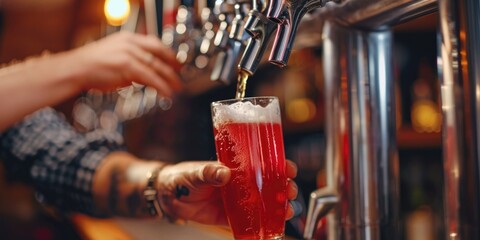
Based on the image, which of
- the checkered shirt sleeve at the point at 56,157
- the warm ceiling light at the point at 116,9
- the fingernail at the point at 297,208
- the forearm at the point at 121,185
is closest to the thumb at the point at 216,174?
the forearm at the point at 121,185

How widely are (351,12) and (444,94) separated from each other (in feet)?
0.92

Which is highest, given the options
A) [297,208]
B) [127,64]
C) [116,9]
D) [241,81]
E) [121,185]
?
[116,9]

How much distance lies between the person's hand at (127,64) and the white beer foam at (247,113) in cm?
76

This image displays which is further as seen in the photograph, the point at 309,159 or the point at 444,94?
the point at 309,159

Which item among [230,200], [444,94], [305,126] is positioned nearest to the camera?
[444,94]

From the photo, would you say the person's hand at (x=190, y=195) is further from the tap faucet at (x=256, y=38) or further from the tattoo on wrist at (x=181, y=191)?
the tap faucet at (x=256, y=38)

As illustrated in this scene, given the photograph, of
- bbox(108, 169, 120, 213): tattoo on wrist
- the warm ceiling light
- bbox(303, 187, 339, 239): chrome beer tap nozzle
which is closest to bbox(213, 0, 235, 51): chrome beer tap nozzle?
bbox(303, 187, 339, 239): chrome beer tap nozzle

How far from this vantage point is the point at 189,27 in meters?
1.84

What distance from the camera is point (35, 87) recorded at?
1.79m

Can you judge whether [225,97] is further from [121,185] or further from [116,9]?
[121,185]

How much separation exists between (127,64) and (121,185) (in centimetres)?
41

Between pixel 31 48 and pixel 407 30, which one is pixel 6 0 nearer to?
pixel 31 48

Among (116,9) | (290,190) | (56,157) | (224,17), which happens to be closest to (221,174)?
(290,190)

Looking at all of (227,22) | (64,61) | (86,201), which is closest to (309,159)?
(86,201)
